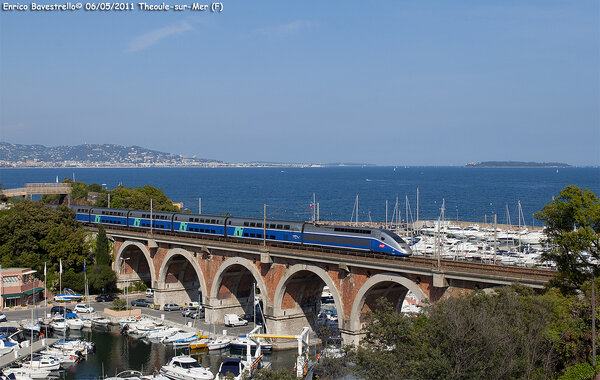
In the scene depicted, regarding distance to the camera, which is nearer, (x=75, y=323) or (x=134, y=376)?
(x=134, y=376)

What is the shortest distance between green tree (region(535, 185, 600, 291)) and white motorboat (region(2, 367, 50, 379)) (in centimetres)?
3127

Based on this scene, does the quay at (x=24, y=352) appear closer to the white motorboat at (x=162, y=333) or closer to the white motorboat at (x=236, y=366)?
the white motorboat at (x=162, y=333)

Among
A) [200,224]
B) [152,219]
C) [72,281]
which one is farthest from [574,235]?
[72,281]

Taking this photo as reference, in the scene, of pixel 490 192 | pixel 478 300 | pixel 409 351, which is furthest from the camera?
pixel 490 192

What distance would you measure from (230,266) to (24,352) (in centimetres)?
1610

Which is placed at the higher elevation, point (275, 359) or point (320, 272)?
point (320, 272)

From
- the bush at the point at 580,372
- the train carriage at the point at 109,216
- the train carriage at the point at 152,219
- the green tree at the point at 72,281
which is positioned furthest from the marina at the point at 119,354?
the bush at the point at 580,372

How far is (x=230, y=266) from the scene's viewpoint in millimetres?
50312

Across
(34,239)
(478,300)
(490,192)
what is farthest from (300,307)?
(490,192)

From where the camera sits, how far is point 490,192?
174 m

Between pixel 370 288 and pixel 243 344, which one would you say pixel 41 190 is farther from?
pixel 370 288

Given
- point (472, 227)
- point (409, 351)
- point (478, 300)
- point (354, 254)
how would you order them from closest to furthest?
point (409, 351) → point (478, 300) → point (354, 254) → point (472, 227)

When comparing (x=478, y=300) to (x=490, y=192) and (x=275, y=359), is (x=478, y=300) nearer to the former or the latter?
(x=275, y=359)

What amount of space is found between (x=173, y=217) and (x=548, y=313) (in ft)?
129
